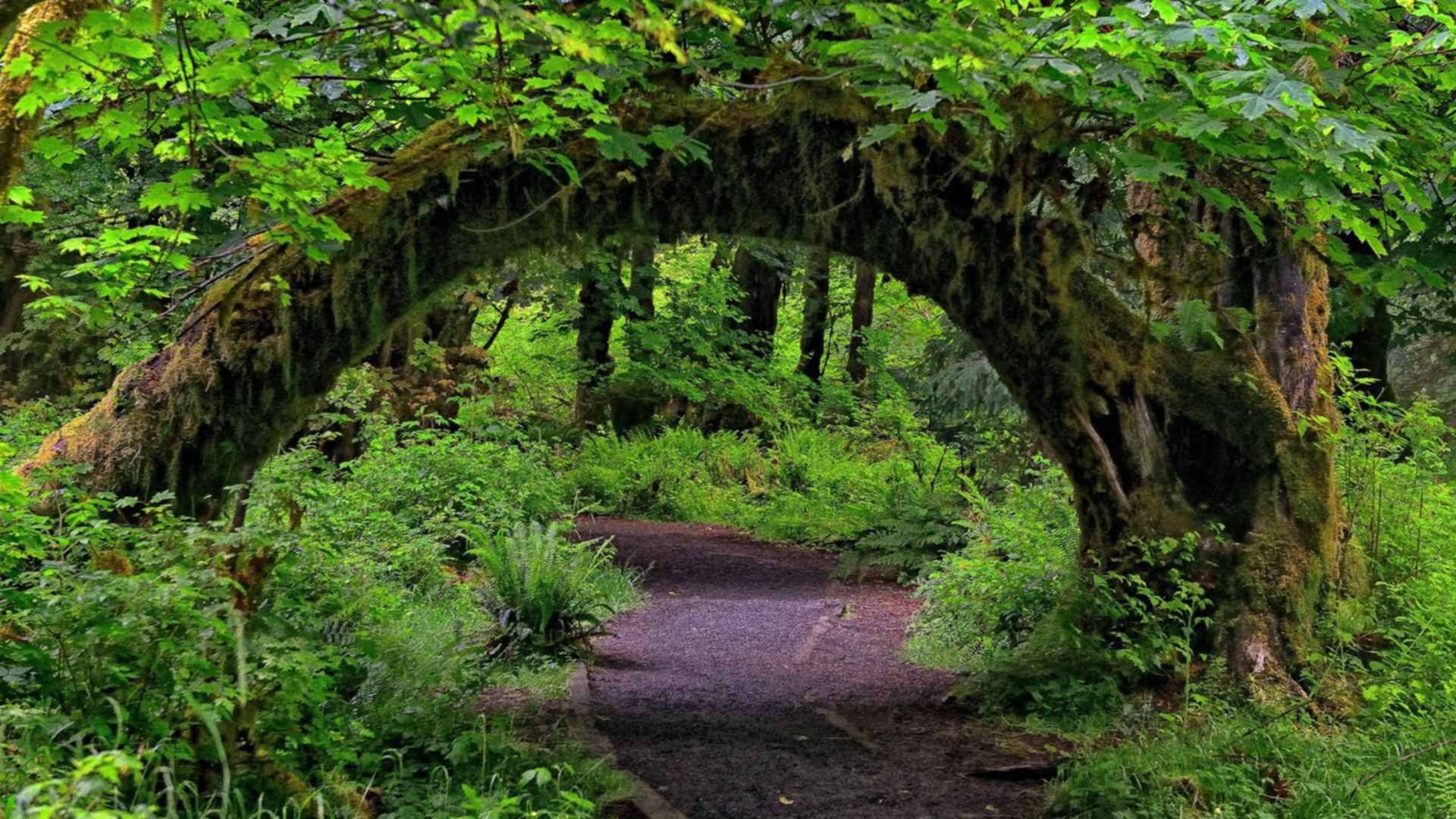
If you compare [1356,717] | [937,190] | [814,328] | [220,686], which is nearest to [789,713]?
[1356,717]

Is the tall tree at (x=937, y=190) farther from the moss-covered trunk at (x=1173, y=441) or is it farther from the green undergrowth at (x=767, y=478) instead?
the green undergrowth at (x=767, y=478)

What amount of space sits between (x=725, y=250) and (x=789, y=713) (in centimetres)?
329

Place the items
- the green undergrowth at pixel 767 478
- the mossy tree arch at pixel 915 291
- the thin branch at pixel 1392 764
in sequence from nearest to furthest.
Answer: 1. the thin branch at pixel 1392 764
2. the mossy tree arch at pixel 915 291
3. the green undergrowth at pixel 767 478

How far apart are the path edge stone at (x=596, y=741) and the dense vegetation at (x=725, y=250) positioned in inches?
5.9

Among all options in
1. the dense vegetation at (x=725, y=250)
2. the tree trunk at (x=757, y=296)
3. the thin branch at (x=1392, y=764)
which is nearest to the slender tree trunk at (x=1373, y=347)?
the dense vegetation at (x=725, y=250)

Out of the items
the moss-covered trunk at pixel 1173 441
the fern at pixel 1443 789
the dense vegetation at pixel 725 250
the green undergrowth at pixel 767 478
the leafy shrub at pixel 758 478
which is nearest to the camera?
the dense vegetation at pixel 725 250

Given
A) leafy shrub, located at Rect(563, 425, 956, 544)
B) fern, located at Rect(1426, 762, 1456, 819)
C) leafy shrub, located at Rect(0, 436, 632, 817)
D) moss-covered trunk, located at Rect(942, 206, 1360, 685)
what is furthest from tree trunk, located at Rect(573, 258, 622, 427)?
fern, located at Rect(1426, 762, 1456, 819)

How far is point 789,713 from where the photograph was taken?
21.3ft

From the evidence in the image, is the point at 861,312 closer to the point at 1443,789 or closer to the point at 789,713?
the point at 789,713

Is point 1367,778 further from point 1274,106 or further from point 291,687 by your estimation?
point 291,687

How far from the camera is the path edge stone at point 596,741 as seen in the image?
186 inches

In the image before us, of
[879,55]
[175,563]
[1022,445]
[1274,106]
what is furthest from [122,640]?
[1022,445]

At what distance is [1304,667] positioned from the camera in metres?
6.16

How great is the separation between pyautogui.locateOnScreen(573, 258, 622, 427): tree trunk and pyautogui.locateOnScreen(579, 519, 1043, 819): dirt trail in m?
5.62
